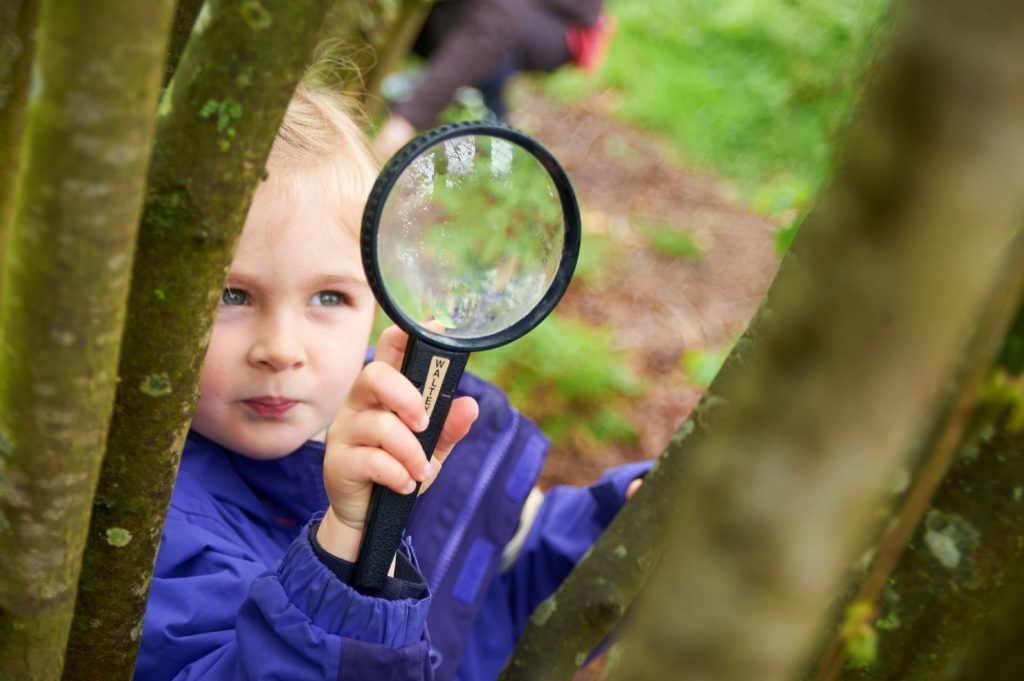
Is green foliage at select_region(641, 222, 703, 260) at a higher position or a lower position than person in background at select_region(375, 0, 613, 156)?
lower

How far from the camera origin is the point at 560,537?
2.19 m

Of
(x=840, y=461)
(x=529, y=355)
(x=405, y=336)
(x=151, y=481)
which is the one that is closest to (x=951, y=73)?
(x=840, y=461)

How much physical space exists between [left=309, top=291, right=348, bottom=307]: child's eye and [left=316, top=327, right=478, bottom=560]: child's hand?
0.47 m

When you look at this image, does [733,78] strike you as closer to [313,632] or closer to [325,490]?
[325,490]

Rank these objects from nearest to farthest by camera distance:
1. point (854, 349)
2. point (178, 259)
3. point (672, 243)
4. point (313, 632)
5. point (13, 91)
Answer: point (854, 349) → point (178, 259) → point (313, 632) → point (13, 91) → point (672, 243)

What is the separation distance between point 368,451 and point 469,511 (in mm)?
876

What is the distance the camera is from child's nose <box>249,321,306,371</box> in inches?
69.2

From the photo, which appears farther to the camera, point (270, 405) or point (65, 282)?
point (270, 405)

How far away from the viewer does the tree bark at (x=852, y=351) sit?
417mm

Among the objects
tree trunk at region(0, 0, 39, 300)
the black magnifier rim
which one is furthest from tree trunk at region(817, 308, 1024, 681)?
tree trunk at region(0, 0, 39, 300)

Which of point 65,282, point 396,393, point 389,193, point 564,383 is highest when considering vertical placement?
point 389,193

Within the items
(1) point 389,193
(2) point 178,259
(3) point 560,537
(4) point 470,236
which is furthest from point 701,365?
(2) point 178,259

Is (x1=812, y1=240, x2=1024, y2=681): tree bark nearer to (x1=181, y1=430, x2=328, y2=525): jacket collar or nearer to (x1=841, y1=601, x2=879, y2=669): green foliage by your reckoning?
(x1=841, y1=601, x2=879, y2=669): green foliage

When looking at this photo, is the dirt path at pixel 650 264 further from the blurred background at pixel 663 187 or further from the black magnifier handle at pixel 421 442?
A: the black magnifier handle at pixel 421 442
